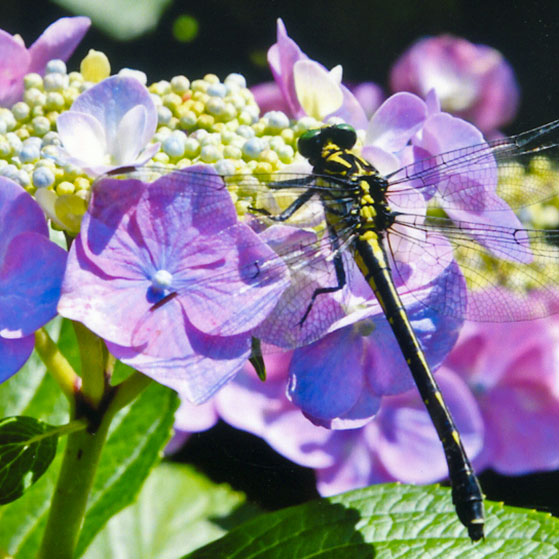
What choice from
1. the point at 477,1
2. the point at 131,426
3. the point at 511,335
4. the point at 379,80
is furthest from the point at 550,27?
the point at 131,426

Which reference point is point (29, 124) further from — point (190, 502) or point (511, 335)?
point (190, 502)

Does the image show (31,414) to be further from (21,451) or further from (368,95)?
(368,95)

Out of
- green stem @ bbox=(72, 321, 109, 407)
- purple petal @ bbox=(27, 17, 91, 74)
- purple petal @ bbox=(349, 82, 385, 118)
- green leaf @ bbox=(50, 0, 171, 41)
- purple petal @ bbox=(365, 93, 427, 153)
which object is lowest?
green stem @ bbox=(72, 321, 109, 407)

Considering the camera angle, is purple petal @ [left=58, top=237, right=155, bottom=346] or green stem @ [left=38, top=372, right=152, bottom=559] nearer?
purple petal @ [left=58, top=237, right=155, bottom=346]

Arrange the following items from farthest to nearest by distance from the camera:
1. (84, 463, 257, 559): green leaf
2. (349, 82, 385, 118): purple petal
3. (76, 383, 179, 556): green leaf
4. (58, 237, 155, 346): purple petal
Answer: (349, 82, 385, 118): purple petal
(84, 463, 257, 559): green leaf
(76, 383, 179, 556): green leaf
(58, 237, 155, 346): purple petal

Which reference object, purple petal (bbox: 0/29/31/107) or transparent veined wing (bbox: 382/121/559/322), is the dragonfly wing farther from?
purple petal (bbox: 0/29/31/107)

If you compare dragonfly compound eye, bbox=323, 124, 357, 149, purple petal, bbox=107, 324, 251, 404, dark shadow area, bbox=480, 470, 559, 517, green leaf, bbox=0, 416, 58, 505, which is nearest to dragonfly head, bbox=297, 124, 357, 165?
dragonfly compound eye, bbox=323, 124, 357, 149

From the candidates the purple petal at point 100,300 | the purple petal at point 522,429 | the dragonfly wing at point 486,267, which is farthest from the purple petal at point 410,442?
the purple petal at point 100,300
